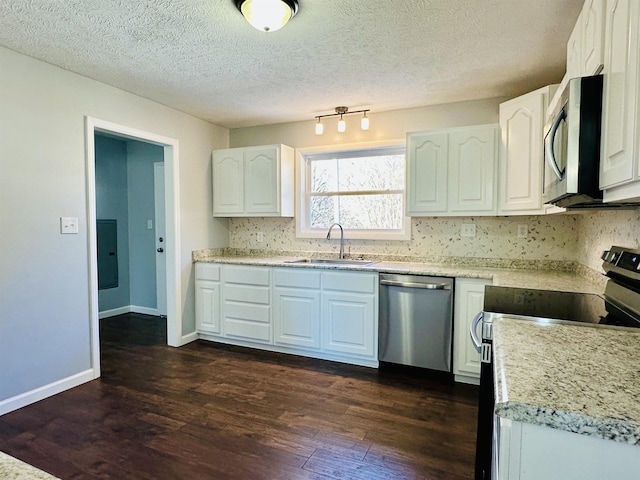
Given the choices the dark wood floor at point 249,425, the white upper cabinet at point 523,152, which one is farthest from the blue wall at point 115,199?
the white upper cabinet at point 523,152

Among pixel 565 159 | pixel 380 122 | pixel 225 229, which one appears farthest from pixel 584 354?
pixel 225 229

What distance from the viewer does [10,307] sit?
7.89 ft

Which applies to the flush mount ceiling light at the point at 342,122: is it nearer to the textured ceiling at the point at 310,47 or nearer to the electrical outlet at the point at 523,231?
the textured ceiling at the point at 310,47

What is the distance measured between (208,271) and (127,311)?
2056 millimetres

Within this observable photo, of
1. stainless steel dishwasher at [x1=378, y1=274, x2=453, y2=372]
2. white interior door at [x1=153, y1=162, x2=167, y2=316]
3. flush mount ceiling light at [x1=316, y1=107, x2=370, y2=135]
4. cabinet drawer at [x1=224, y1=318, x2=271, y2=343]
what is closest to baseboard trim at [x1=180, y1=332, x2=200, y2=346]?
cabinet drawer at [x1=224, y1=318, x2=271, y2=343]

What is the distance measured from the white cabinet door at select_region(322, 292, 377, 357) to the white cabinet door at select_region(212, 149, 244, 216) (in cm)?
150

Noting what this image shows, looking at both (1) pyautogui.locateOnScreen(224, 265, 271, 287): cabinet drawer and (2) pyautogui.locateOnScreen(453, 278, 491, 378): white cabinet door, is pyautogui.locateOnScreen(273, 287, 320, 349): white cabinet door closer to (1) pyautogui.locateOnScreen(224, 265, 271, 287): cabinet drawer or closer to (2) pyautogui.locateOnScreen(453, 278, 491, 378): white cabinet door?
(1) pyautogui.locateOnScreen(224, 265, 271, 287): cabinet drawer

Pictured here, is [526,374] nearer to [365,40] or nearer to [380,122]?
[365,40]

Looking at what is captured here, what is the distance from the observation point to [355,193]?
12.5 ft

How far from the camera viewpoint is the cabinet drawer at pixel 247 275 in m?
3.51

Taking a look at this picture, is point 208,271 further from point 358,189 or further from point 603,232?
point 603,232

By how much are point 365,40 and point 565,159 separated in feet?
4.72

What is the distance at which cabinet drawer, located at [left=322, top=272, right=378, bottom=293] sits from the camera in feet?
10.1

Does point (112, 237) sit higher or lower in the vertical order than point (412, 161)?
lower
